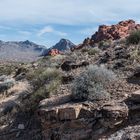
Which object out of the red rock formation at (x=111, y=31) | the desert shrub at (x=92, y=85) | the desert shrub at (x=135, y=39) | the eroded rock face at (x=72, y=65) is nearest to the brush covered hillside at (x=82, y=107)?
the desert shrub at (x=92, y=85)

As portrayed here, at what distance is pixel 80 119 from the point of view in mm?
12484

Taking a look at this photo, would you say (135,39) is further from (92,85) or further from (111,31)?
(111,31)

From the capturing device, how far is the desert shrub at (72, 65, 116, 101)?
13.4 meters

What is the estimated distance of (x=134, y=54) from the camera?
18.0m

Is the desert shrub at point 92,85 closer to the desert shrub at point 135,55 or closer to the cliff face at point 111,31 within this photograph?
the desert shrub at point 135,55

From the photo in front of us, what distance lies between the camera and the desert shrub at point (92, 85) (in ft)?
43.9

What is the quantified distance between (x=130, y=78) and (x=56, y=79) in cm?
405

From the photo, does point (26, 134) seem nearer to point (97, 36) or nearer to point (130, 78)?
point (130, 78)

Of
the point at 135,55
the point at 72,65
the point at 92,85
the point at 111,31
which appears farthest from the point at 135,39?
the point at 111,31

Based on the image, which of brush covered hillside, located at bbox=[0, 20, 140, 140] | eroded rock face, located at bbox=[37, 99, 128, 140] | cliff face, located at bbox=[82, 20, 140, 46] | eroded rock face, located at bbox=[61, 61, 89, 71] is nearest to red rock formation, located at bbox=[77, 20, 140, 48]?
cliff face, located at bbox=[82, 20, 140, 46]

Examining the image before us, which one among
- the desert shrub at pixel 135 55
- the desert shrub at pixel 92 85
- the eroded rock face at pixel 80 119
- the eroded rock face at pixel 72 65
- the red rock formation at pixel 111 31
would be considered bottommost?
the eroded rock face at pixel 80 119

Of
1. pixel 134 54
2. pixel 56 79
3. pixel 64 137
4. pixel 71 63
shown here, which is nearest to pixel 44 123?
pixel 64 137

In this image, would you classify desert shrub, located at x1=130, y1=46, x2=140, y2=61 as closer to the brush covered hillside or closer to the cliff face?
the brush covered hillside

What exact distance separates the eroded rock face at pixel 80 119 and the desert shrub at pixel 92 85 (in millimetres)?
430
